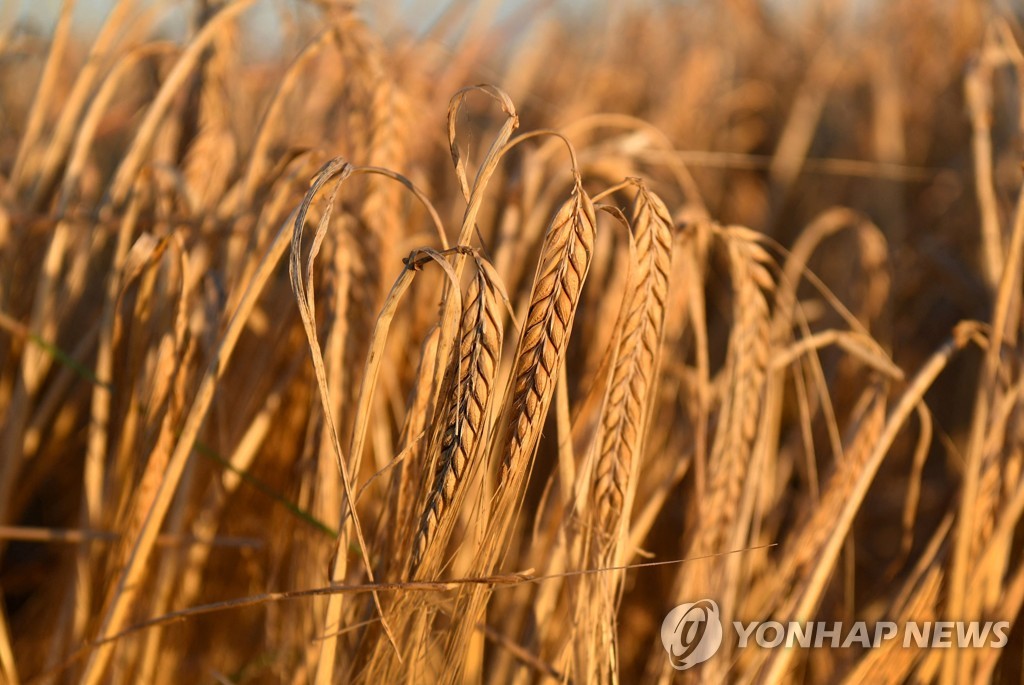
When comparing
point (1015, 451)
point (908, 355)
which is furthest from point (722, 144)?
point (1015, 451)

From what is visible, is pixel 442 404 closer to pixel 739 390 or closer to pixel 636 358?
pixel 636 358

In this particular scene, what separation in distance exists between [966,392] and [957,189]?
0.43 m

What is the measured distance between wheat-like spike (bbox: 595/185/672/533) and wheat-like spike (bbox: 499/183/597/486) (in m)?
0.08

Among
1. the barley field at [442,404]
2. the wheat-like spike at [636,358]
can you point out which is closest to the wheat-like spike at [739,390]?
the barley field at [442,404]

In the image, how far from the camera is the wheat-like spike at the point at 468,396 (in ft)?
1.66

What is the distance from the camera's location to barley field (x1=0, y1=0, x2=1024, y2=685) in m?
0.58

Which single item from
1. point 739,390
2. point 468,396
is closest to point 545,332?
point 468,396

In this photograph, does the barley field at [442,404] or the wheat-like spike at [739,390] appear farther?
the wheat-like spike at [739,390]

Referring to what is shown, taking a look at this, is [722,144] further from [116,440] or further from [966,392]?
[116,440]

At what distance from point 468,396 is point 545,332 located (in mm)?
62

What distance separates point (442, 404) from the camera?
54 cm

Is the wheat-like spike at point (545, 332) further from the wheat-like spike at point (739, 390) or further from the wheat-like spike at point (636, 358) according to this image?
the wheat-like spike at point (739, 390)

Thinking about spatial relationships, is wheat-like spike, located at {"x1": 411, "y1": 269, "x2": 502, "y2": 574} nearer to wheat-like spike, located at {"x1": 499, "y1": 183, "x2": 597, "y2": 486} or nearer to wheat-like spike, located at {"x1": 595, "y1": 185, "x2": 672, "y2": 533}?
wheat-like spike, located at {"x1": 499, "y1": 183, "x2": 597, "y2": 486}

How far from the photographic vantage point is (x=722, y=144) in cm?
181
